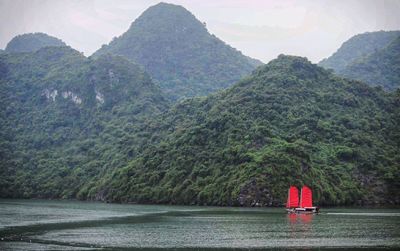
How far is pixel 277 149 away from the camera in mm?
144000

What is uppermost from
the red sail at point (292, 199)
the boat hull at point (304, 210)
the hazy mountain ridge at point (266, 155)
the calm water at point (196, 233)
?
the hazy mountain ridge at point (266, 155)

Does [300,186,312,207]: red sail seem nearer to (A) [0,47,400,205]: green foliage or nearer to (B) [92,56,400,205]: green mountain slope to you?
(A) [0,47,400,205]: green foliage

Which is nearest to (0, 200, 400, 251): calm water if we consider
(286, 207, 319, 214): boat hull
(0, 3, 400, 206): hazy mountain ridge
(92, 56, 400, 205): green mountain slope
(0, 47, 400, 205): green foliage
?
(286, 207, 319, 214): boat hull

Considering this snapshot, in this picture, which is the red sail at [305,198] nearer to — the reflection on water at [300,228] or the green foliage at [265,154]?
Result: the green foliage at [265,154]

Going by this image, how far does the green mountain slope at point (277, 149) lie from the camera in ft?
452

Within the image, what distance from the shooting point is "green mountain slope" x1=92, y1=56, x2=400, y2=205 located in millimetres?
137763

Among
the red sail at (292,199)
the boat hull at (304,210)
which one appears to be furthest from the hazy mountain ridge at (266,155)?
the boat hull at (304,210)

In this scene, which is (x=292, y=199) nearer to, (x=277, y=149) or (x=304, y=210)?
(x=304, y=210)

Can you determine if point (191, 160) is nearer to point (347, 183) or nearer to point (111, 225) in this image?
Result: point (347, 183)

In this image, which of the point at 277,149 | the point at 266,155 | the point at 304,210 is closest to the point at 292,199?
the point at 304,210

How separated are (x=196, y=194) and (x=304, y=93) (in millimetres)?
59307

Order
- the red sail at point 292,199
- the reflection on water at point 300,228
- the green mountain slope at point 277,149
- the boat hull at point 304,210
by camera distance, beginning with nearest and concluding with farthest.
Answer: the reflection on water at point 300,228, the boat hull at point 304,210, the red sail at point 292,199, the green mountain slope at point 277,149

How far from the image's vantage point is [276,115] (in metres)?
172

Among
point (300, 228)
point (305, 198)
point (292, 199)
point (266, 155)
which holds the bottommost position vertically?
point (300, 228)
